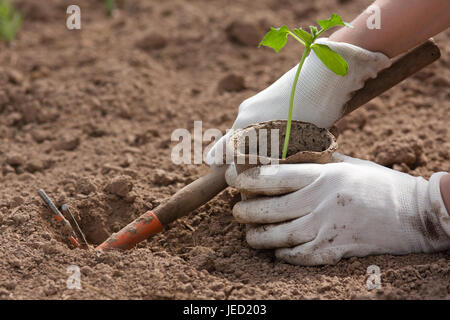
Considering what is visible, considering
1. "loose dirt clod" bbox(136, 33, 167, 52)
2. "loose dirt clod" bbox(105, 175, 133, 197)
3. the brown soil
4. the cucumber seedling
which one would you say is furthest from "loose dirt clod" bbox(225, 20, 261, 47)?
the cucumber seedling

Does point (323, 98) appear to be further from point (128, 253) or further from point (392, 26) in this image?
point (128, 253)

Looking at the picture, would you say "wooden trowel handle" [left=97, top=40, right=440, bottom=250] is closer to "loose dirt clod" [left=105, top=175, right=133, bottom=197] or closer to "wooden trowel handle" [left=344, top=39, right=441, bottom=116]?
"wooden trowel handle" [left=344, top=39, right=441, bottom=116]

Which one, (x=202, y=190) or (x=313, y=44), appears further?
(x=202, y=190)

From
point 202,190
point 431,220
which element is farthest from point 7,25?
point 431,220

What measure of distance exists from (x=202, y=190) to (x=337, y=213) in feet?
1.64

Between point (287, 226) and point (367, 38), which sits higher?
point (367, 38)

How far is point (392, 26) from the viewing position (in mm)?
2023

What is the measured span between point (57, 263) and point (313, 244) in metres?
0.85

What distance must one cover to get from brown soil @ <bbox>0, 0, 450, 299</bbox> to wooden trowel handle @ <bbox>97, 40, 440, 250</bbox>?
3.2 inches

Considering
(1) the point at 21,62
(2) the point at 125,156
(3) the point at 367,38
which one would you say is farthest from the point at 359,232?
(1) the point at 21,62

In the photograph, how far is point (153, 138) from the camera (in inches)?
113

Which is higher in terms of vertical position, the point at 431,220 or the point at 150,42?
the point at 150,42

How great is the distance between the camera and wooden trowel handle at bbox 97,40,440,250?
6.55 feet

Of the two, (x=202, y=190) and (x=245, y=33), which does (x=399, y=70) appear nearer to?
(x=202, y=190)
